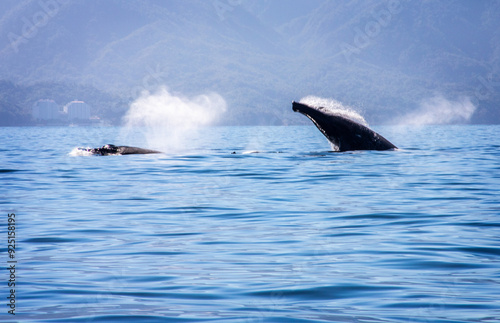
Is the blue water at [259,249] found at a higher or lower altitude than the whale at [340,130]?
lower

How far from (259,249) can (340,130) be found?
12670 millimetres

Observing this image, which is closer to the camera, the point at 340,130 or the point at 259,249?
the point at 259,249

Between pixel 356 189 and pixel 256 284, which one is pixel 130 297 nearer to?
pixel 256 284

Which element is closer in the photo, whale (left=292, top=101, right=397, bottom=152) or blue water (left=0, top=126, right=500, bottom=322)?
blue water (left=0, top=126, right=500, bottom=322)

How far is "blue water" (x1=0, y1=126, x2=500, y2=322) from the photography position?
679 cm

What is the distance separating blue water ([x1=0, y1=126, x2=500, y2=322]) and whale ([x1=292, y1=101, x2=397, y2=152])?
1.92 metres

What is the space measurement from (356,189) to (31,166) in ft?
49.9

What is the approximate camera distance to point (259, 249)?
9.76 metres

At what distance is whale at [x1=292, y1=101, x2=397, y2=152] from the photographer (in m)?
20.7

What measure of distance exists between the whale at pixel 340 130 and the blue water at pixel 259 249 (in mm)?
1925

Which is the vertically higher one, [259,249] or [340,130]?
[340,130]

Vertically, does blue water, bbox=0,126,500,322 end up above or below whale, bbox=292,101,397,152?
below

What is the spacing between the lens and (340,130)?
21.9 meters

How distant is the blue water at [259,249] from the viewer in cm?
679
